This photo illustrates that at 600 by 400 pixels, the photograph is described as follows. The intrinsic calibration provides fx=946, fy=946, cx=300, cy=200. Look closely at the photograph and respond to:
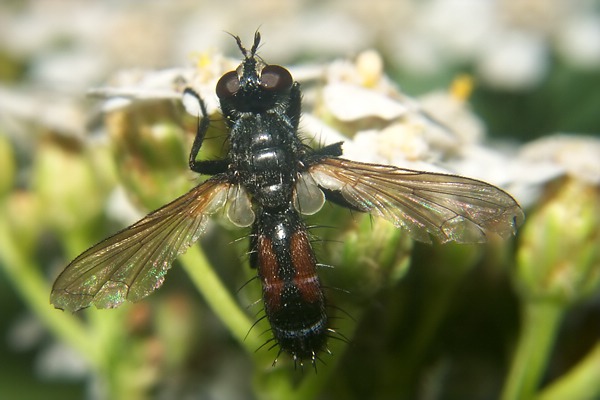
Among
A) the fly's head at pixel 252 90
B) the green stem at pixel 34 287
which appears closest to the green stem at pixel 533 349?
the fly's head at pixel 252 90

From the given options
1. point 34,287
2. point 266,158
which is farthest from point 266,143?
point 34,287

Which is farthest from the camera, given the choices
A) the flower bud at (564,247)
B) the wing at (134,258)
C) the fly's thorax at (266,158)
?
the flower bud at (564,247)

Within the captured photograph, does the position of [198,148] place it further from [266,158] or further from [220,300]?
[220,300]

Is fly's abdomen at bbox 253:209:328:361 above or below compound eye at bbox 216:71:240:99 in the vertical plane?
below

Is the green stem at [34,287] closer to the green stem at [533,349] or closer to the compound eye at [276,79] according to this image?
the compound eye at [276,79]

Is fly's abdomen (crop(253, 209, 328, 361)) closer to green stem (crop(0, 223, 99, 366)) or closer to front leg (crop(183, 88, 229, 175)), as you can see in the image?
front leg (crop(183, 88, 229, 175))

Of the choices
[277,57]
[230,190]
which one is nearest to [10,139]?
[230,190]

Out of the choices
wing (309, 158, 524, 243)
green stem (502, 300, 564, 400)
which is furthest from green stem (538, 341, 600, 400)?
wing (309, 158, 524, 243)
